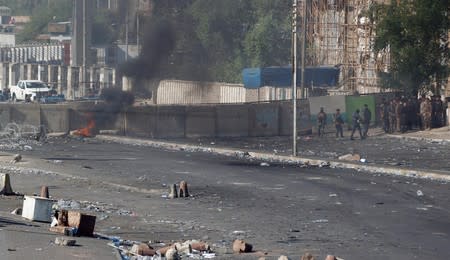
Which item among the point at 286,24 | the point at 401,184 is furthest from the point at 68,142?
the point at 286,24

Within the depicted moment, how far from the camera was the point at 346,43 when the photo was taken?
6506 centimetres

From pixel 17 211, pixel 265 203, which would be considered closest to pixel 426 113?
pixel 265 203

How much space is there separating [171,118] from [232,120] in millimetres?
2735

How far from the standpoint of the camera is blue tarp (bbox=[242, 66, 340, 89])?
6412 cm


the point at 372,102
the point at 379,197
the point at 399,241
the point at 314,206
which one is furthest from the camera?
the point at 372,102

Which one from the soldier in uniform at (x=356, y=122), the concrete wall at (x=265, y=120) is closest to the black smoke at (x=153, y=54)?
the concrete wall at (x=265, y=120)

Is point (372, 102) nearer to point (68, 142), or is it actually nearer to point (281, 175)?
point (68, 142)

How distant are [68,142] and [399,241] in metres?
29.9

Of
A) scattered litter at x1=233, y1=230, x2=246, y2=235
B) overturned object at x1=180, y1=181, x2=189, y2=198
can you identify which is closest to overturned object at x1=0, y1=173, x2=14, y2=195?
overturned object at x1=180, y1=181, x2=189, y2=198

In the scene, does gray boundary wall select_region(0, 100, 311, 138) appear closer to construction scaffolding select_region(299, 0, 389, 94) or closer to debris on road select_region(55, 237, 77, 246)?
construction scaffolding select_region(299, 0, 389, 94)

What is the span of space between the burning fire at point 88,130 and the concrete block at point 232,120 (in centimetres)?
564

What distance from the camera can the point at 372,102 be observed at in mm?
53562

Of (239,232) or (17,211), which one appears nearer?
(239,232)

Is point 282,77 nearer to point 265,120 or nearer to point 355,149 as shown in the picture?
point 265,120
